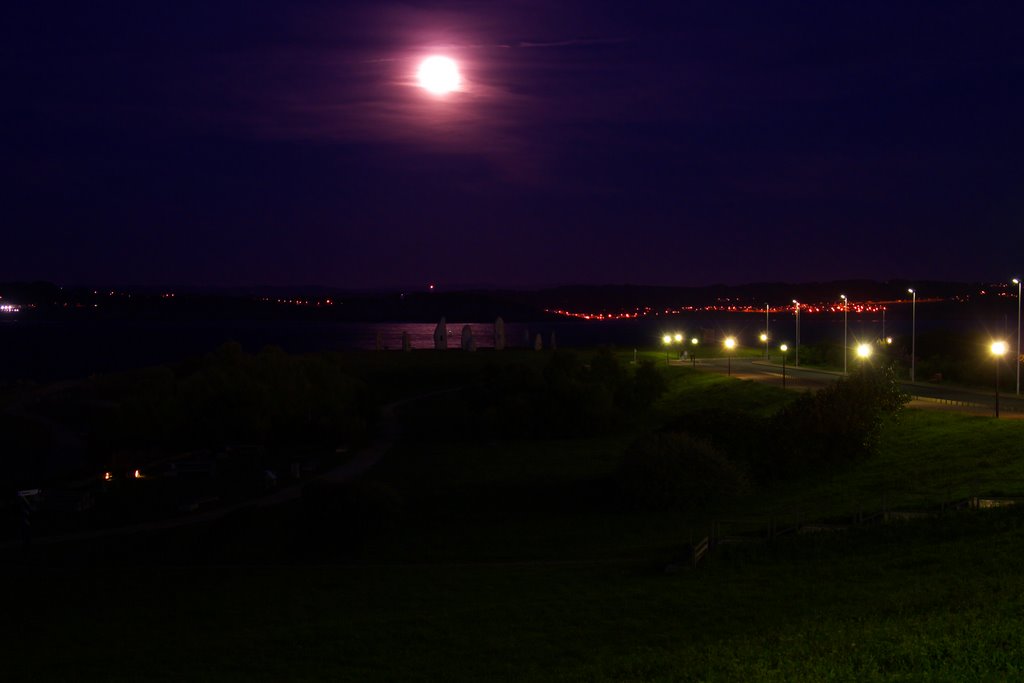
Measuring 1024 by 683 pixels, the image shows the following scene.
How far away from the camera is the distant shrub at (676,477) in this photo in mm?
29281

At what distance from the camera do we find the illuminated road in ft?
133

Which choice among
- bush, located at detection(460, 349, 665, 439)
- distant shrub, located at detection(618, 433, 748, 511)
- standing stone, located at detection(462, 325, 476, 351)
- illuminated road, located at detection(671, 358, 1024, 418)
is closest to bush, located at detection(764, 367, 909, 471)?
distant shrub, located at detection(618, 433, 748, 511)

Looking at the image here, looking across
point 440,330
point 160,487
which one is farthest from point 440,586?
point 440,330

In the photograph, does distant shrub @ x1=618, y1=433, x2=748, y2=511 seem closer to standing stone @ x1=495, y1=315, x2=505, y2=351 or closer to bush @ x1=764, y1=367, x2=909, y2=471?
bush @ x1=764, y1=367, x2=909, y2=471

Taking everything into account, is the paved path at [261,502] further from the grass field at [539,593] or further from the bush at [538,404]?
the bush at [538,404]

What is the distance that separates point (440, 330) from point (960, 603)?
3160 inches

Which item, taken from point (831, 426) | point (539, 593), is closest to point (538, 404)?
point (831, 426)

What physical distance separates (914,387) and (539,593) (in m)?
37.9

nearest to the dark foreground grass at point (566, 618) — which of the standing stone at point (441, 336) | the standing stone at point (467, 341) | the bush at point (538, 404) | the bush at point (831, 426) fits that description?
the bush at point (831, 426)

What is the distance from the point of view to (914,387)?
5031 centimetres

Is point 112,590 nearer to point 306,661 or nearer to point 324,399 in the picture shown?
point 306,661

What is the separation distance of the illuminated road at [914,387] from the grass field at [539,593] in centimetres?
922

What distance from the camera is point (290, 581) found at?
20.4 meters

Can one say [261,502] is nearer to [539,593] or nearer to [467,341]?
[539,593]
